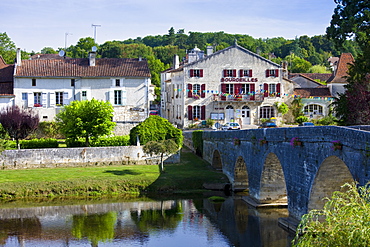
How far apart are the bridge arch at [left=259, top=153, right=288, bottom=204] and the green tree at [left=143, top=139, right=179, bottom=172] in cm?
1026

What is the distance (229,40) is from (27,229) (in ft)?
455

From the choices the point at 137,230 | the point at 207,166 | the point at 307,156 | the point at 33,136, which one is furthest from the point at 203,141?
the point at 307,156

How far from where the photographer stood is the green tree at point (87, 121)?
132 feet

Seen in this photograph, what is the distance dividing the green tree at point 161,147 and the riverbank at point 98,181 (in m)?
1.23

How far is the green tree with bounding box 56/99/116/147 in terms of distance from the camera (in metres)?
40.3

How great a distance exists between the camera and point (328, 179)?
1936 centimetres

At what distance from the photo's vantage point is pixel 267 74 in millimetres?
54844

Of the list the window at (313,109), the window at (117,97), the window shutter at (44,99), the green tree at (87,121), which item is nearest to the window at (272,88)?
the window at (313,109)

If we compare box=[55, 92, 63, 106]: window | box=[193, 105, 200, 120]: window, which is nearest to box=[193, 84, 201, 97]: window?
box=[193, 105, 200, 120]: window

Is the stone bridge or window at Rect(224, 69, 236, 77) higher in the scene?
window at Rect(224, 69, 236, 77)

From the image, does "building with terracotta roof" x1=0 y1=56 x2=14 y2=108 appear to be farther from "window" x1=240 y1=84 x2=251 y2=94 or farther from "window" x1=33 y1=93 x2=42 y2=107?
"window" x1=240 y1=84 x2=251 y2=94

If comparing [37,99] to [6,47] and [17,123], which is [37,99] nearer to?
[17,123]

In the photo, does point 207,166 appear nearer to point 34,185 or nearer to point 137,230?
point 34,185

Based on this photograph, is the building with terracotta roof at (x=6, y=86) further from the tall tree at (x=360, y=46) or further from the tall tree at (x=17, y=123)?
the tall tree at (x=360, y=46)
